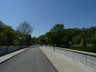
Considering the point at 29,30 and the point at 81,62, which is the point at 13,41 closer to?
the point at 29,30

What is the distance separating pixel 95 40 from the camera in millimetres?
94312

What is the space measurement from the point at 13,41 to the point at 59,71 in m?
77.8

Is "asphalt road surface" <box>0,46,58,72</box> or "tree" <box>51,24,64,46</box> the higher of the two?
"tree" <box>51,24,64,46</box>

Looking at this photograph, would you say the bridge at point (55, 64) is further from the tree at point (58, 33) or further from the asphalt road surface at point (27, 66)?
the tree at point (58, 33)

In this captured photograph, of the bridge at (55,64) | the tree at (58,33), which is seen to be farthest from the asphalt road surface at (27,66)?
the tree at (58,33)

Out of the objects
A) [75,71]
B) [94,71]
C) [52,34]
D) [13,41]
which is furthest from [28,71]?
[52,34]

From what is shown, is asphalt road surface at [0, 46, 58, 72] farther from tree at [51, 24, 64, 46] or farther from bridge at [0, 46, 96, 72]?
tree at [51, 24, 64, 46]

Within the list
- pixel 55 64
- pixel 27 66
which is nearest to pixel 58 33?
pixel 55 64

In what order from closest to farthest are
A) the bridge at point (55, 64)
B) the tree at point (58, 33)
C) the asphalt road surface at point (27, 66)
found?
the bridge at point (55, 64) → the asphalt road surface at point (27, 66) → the tree at point (58, 33)

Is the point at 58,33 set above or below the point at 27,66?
above

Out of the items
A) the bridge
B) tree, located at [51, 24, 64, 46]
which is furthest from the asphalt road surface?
tree, located at [51, 24, 64, 46]

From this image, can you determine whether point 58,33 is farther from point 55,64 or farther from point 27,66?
point 27,66

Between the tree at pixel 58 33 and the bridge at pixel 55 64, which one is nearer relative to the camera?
the bridge at pixel 55 64

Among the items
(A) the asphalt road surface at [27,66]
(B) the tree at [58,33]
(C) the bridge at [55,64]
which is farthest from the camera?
(B) the tree at [58,33]
